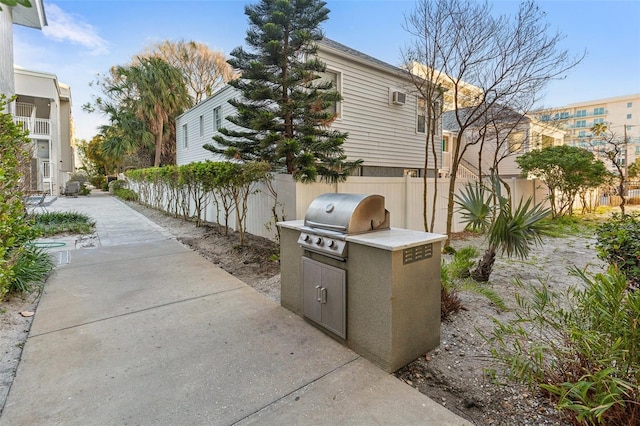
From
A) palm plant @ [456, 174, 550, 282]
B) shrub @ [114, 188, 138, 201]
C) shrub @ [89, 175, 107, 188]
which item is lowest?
palm plant @ [456, 174, 550, 282]

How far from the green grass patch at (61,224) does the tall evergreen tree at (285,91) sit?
4550 mm

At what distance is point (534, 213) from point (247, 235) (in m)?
5.99

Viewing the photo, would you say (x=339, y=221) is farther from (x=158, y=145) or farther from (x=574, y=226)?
(x=158, y=145)

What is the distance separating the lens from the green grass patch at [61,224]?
8184 millimetres

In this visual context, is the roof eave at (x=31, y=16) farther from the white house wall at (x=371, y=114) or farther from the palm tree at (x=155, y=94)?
the palm tree at (x=155, y=94)

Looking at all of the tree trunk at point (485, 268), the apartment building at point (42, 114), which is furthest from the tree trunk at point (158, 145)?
the tree trunk at point (485, 268)

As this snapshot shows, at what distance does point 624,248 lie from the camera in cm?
319

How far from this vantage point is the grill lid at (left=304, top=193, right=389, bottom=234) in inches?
117

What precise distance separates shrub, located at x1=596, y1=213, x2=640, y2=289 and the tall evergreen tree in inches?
187

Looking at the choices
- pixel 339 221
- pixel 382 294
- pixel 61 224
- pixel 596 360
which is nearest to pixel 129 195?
pixel 61 224

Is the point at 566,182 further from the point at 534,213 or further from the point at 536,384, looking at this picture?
the point at 536,384

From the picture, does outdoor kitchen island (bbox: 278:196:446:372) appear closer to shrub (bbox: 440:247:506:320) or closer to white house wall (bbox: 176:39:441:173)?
shrub (bbox: 440:247:506:320)

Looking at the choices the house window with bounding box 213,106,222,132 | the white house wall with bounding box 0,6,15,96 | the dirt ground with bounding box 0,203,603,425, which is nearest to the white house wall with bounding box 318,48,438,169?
the house window with bounding box 213,106,222,132

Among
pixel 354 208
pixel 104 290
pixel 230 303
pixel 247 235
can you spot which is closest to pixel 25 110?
pixel 247 235
